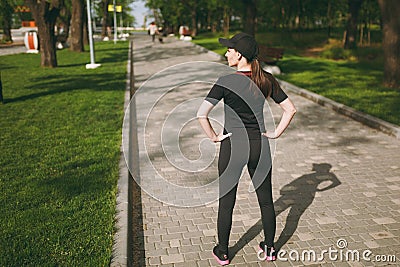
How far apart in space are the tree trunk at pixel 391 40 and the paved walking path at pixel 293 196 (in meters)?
4.03

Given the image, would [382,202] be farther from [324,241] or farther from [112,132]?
[112,132]

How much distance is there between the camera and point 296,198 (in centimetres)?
535

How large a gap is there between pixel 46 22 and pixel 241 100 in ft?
53.2

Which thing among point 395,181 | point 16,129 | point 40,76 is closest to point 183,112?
point 16,129

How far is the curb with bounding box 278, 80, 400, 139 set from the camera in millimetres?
8141

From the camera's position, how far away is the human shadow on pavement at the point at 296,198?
4.34 meters

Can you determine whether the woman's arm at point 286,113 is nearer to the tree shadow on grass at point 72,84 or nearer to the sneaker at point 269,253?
the sneaker at point 269,253

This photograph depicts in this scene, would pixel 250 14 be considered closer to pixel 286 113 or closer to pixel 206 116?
pixel 286 113

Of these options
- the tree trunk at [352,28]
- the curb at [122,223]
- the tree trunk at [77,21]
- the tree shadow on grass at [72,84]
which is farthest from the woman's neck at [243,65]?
the tree trunk at [352,28]

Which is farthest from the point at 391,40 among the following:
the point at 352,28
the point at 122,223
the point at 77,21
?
the point at 77,21

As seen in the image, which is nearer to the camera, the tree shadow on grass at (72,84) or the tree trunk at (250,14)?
the tree shadow on grass at (72,84)

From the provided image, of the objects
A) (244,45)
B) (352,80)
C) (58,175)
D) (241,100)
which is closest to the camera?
(244,45)

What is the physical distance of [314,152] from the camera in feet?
23.6

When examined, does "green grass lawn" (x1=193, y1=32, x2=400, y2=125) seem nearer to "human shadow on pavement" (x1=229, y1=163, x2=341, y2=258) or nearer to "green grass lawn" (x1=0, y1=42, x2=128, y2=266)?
"human shadow on pavement" (x1=229, y1=163, x2=341, y2=258)
